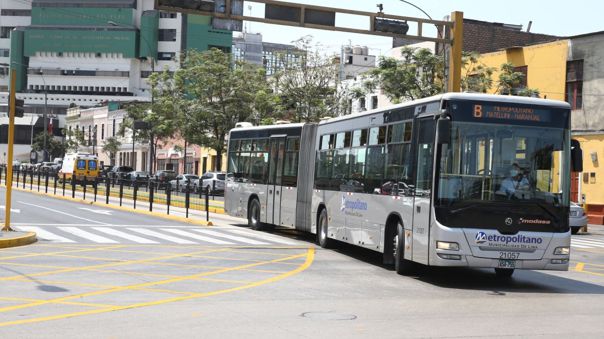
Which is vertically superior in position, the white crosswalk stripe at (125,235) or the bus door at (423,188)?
the bus door at (423,188)

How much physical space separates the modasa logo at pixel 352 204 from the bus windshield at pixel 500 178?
4078mm

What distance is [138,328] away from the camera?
993 cm

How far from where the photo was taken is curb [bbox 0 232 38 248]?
19.8 m

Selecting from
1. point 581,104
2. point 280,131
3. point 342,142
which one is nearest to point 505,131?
point 342,142

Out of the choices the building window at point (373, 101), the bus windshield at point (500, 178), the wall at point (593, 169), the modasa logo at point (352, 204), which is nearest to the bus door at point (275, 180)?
the modasa logo at point (352, 204)

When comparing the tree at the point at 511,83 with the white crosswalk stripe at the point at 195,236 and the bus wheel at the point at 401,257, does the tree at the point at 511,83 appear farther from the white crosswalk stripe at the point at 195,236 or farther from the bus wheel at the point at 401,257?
the bus wheel at the point at 401,257

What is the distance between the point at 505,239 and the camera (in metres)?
14.8

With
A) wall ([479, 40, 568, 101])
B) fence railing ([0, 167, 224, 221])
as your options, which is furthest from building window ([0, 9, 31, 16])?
wall ([479, 40, 568, 101])

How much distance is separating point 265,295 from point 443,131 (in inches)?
160

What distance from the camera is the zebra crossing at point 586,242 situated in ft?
91.4

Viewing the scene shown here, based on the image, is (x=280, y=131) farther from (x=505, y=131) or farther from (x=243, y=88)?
(x=243, y=88)

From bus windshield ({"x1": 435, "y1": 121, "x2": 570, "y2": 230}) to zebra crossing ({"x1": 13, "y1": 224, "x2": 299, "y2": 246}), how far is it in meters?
8.93

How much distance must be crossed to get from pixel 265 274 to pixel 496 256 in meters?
4.18

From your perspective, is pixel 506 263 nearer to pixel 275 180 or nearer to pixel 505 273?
pixel 505 273
